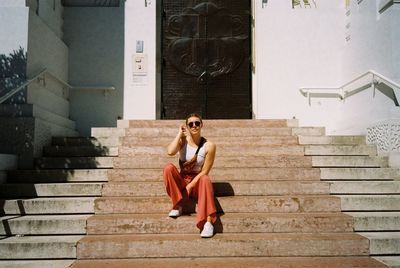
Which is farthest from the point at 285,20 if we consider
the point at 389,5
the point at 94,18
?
the point at 94,18

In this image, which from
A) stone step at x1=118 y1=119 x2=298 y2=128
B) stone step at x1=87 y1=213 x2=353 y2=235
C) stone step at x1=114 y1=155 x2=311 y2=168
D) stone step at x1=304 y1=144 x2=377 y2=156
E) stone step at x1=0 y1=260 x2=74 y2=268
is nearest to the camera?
stone step at x1=0 y1=260 x2=74 y2=268

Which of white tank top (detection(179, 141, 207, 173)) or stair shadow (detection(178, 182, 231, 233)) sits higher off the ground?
white tank top (detection(179, 141, 207, 173))

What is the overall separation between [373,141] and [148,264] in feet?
13.0

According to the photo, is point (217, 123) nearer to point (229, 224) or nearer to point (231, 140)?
point (231, 140)

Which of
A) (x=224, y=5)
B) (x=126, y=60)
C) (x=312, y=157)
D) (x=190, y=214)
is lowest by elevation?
(x=190, y=214)

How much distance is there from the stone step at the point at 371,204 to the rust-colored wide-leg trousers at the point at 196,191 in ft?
5.48

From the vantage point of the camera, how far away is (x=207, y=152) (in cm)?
414

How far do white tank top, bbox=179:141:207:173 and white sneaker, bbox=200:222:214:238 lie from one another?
69 cm

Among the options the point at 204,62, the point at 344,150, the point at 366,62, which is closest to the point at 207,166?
the point at 344,150

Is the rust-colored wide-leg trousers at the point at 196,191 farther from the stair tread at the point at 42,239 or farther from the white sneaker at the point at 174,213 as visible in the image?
the stair tread at the point at 42,239

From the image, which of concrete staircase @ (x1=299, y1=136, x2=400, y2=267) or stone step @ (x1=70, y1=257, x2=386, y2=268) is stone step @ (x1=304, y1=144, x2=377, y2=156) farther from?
stone step @ (x1=70, y1=257, x2=386, y2=268)

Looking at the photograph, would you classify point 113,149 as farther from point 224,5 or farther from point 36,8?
point 224,5

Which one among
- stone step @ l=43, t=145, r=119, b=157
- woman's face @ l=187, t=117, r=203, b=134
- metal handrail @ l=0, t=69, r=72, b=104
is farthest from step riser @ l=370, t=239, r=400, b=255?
metal handrail @ l=0, t=69, r=72, b=104

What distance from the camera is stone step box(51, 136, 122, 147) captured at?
18.9ft
